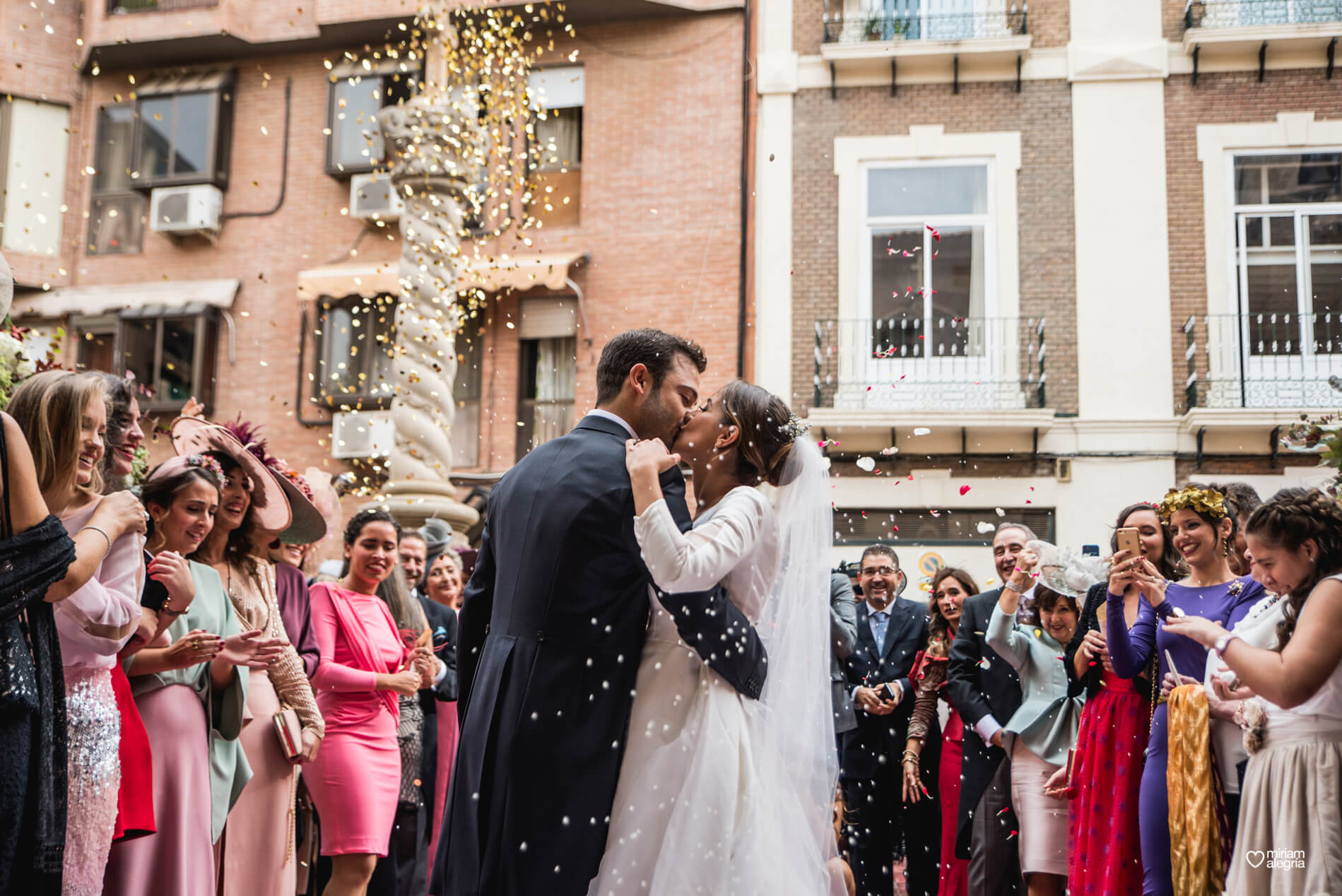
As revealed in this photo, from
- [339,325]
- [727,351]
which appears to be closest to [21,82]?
[339,325]

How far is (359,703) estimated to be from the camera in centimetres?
555

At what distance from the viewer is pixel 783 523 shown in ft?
12.2

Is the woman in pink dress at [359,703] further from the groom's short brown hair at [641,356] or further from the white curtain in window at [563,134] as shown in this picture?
the white curtain in window at [563,134]

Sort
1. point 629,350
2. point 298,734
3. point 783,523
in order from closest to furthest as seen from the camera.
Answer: point 629,350
point 783,523
point 298,734

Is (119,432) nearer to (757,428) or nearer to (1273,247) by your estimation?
(757,428)

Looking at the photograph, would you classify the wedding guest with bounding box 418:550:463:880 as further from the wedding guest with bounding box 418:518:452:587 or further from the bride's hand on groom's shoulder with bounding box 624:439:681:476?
the bride's hand on groom's shoulder with bounding box 624:439:681:476

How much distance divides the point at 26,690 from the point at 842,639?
3850mm

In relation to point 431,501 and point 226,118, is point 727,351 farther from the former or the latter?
point 226,118

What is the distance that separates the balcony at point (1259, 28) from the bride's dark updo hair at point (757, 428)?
1138cm

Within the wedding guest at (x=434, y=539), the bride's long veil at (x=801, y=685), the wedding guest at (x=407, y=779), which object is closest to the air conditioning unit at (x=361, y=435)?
the wedding guest at (x=434, y=539)

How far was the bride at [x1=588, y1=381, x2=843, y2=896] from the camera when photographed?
308 centimetres

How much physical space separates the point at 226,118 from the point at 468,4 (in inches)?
143

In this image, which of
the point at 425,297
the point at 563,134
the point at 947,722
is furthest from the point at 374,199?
the point at 947,722


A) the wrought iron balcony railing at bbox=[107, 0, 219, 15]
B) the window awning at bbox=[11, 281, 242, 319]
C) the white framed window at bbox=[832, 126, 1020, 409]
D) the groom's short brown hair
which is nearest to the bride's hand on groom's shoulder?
the groom's short brown hair
